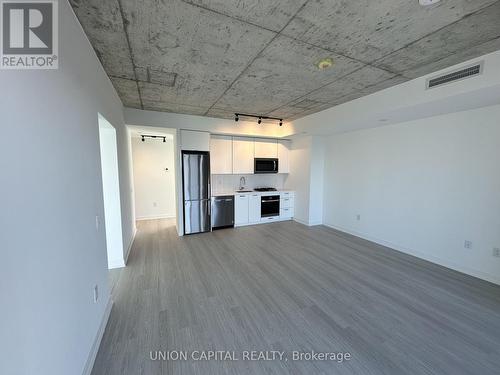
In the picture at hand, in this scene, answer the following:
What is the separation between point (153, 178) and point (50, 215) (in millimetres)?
5435

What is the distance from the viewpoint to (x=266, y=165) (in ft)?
19.0

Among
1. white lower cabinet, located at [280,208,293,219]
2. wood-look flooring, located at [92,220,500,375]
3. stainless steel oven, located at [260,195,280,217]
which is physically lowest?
wood-look flooring, located at [92,220,500,375]

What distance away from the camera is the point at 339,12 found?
5.45 feet

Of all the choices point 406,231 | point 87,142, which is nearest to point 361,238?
point 406,231

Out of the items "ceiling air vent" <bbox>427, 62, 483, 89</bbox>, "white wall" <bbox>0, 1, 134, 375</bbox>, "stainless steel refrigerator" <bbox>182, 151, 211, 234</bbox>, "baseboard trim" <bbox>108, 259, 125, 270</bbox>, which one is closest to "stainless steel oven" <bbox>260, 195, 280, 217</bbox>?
"stainless steel refrigerator" <bbox>182, 151, 211, 234</bbox>

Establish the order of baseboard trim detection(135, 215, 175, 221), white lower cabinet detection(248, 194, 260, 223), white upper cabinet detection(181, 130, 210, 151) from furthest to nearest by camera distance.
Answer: baseboard trim detection(135, 215, 175, 221) → white lower cabinet detection(248, 194, 260, 223) → white upper cabinet detection(181, 130, 210, 151)

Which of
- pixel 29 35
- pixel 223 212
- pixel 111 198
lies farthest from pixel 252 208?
pixel 29 35

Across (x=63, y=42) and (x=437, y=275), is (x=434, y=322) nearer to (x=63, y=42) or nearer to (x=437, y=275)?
(x=437, y=275)

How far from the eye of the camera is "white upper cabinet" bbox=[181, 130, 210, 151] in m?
4.61

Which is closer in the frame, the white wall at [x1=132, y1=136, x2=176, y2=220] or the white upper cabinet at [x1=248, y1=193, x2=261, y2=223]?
the white upper cabinet at [x1=248, y1=193, x2=261, y2=223]

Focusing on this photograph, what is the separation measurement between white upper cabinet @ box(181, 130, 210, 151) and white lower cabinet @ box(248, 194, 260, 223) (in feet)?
5.87

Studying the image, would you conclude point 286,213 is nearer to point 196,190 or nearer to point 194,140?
point 196,190

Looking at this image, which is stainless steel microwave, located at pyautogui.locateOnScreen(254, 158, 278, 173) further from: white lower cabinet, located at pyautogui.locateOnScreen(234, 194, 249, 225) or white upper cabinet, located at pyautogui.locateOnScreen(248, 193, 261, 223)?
white lower cabinet, located at pyautogui.locateOnScreen(234, 194, 249, 225)

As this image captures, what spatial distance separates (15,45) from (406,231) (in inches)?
202
